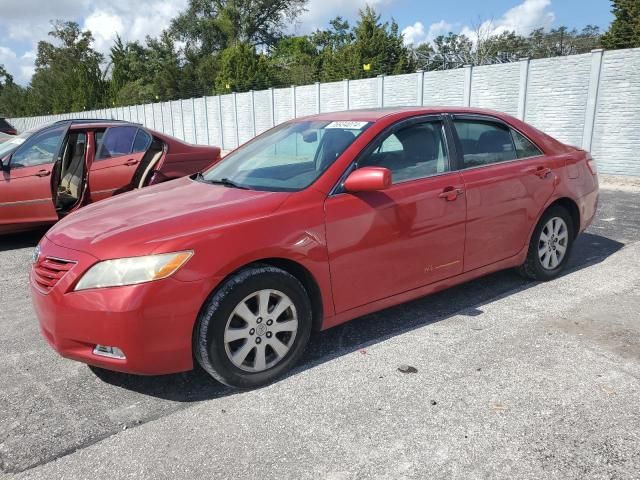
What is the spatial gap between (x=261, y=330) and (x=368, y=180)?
3.58ft

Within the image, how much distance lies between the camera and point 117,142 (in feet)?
23.7

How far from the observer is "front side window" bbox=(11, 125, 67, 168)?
21.8 feet

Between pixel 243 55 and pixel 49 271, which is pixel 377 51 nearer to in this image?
pixel 243 55

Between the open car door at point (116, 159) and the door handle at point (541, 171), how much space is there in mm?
5150

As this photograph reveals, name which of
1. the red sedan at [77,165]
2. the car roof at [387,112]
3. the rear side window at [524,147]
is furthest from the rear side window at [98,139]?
the rear side window at [524,147]

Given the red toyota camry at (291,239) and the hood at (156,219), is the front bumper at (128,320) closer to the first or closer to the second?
the red toyota camry at (291,239)

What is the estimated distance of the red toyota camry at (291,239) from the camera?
2.73 m

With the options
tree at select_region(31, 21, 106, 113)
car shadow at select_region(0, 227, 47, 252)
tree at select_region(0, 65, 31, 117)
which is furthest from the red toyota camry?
tree at select_region(0, 65, 31, 117)

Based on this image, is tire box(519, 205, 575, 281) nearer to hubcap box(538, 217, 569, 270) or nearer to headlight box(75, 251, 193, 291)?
hubcap box(538, 217, 569, 270)

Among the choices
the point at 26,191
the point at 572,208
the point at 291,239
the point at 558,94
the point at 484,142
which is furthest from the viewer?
the point at 558,94

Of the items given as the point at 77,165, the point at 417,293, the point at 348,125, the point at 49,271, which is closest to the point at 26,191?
the point at 77,165

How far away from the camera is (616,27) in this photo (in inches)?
928

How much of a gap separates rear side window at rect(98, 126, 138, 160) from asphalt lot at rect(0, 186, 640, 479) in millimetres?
3696

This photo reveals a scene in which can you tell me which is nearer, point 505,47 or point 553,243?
point 553,243
